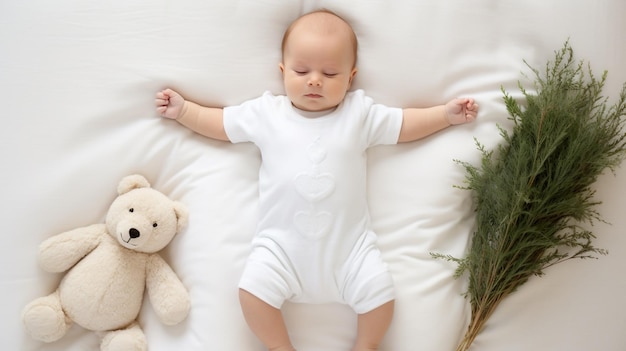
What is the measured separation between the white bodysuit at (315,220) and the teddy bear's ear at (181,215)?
184 mm

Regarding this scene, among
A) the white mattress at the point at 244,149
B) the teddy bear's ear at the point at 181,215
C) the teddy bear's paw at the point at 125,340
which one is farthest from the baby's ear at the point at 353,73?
→ the teddy bear's paw at the point at 125,340

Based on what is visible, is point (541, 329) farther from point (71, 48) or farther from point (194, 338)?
point (71, 48)

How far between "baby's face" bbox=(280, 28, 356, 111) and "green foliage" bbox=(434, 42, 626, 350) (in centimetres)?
38

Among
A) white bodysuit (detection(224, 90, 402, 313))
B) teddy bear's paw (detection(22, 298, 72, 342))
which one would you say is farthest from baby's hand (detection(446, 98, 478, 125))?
teddy bear's paw (detection(22, 298, 72, 342))

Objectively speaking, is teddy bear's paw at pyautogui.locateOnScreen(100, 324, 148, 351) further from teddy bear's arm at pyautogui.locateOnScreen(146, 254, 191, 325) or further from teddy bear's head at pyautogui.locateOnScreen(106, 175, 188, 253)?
teddy bear's head at pyautogui.locateOnScreen(106, 175, 188, 253)

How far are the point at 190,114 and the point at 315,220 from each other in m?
0.42

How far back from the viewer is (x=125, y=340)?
4.98 ft

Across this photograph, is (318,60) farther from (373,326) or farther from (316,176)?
(373,326)

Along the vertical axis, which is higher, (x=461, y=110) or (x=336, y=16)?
(x=336, y=16)

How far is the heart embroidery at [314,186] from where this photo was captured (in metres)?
1.54

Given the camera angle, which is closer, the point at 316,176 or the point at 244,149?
the point at 316,176

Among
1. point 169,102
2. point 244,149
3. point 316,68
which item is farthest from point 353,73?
point 169,102

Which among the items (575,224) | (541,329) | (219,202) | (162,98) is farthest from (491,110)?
(162,98)

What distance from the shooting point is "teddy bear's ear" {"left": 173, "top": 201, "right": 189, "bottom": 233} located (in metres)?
1.59
